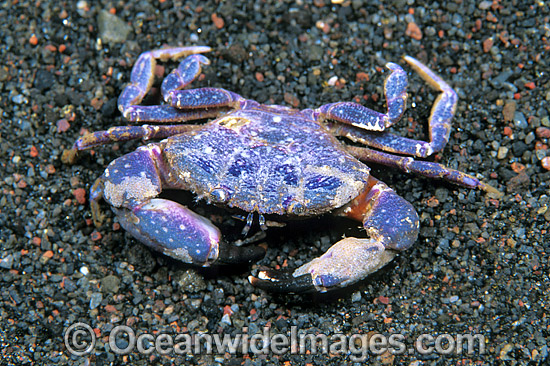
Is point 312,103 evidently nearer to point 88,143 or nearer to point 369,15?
point 369,15

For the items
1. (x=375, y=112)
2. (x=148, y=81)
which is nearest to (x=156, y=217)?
(x=148, y=81)

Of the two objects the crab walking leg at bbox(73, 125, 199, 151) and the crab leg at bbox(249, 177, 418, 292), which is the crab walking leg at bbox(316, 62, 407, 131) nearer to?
the crab leg at bbox(249, 177, 418, 292)

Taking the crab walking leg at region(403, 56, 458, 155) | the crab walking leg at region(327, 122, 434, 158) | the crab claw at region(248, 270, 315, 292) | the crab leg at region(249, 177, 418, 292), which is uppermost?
the crab walking leg at region(403, 56, 458, 155)

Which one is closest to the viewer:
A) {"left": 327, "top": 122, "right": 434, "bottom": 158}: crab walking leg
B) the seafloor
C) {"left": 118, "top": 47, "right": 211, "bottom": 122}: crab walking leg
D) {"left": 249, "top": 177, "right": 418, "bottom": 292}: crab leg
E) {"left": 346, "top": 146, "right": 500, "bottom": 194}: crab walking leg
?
{"left": 249, "top": 177, "right": 418, "bottom": 292}: crab leg

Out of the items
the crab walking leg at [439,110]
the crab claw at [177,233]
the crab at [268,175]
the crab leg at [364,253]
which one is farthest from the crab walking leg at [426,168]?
the crab claw at [177,233]

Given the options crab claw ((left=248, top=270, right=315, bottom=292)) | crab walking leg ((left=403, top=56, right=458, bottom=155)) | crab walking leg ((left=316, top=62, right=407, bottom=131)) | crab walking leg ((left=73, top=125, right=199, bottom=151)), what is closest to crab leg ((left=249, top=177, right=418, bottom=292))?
crab claw ((left=248, top=270, right=315, bottom=292))

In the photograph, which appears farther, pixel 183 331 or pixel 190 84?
pixel 190 84

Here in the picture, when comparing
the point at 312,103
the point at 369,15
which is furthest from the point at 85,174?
the point at 369,15
